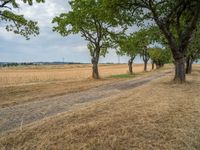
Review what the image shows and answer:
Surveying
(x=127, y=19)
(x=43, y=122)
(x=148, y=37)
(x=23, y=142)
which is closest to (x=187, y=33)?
(x=127, y=19)

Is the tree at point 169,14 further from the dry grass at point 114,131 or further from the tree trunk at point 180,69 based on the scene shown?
the dry grass at point 114,131

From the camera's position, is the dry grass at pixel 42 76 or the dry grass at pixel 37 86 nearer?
the dry grass at pixel 37 86

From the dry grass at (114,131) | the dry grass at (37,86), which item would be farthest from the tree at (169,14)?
the dry grass at (114,131)

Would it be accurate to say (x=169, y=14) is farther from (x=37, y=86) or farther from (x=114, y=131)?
(x=114, y=131)

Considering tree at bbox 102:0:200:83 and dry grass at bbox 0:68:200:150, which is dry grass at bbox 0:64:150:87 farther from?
dry grass at bbox 0:68:200:150

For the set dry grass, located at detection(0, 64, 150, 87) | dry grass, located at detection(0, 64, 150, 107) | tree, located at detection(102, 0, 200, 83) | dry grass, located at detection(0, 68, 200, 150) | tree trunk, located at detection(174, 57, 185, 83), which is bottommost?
dry grass, located at detection(0, 64, 150, 87)

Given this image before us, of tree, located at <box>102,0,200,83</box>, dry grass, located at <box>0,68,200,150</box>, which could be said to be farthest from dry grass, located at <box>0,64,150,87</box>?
dry grass, located at <box>0,68,200,150</box>

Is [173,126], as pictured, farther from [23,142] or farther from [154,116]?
[23,142]

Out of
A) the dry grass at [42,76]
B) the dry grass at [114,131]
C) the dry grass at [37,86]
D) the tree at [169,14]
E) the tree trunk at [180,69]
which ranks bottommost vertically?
the dry grass at [42,76]

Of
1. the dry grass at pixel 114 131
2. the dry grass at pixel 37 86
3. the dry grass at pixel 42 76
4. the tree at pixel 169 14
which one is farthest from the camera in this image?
the dry grass at pixel 42 76

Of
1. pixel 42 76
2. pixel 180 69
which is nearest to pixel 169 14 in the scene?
pixel 180 69

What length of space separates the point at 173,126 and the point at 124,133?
1807 mm

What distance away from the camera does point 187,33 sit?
81.1 ft

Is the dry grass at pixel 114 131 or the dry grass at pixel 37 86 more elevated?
the dry grass at pixel 114 131
